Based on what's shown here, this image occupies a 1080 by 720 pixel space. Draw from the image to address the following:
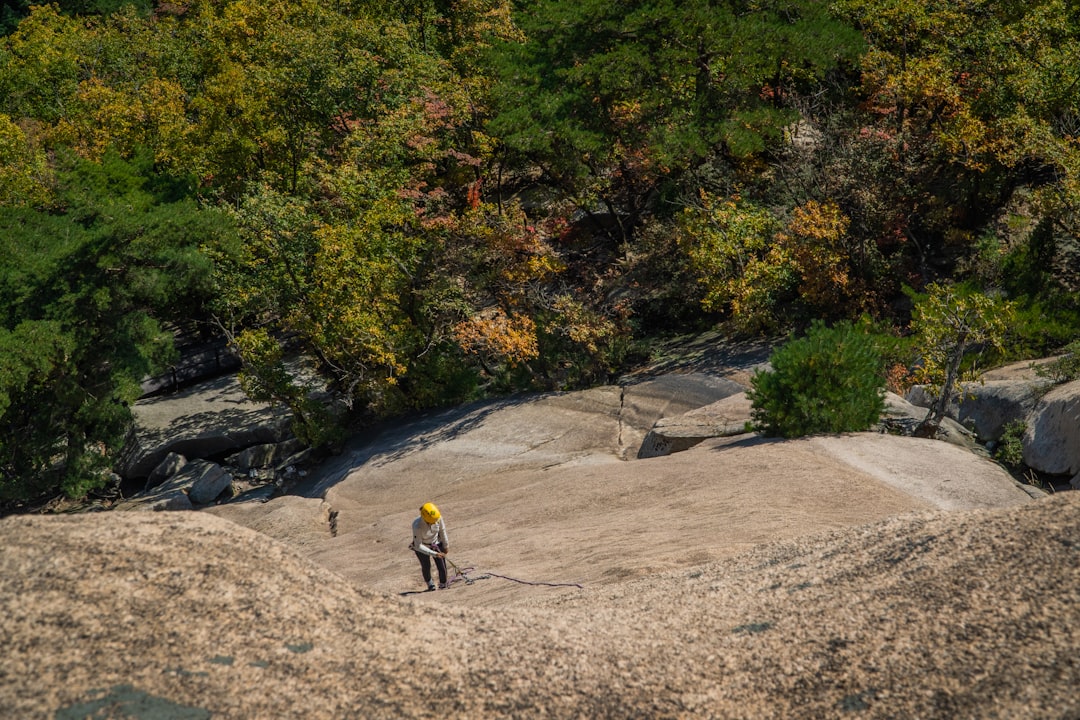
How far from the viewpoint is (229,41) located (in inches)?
1565

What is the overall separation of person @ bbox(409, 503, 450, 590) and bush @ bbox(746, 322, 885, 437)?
7.10 metres

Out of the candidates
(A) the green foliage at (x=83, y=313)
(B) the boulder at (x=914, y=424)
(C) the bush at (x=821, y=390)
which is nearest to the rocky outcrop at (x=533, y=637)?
(C) the bush at (x=821, y=390)

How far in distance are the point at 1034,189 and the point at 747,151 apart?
7.42 metres

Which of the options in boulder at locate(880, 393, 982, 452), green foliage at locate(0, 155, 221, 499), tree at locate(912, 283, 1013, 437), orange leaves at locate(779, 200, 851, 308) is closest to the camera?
tree at locate(912, 283, 1013, 437)

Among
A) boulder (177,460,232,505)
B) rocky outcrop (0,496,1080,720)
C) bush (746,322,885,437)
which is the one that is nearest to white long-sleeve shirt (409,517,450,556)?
rocky outcrop (0,496,1080,720)

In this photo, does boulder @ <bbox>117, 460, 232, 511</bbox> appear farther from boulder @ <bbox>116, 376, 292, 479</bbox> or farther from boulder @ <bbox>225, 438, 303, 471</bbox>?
boulder @ <bbox>116, 376, 292, 479</bbox>

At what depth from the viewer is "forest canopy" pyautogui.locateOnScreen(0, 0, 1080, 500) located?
24016 millimetres

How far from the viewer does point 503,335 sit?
2423cm

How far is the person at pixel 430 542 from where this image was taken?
12.0 meters

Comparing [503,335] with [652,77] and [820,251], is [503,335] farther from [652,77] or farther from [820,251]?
[652,77]

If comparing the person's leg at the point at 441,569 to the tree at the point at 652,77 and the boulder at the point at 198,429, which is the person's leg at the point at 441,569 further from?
the boulder at the point at 198,429

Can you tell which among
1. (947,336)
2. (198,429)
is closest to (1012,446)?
(947,336)

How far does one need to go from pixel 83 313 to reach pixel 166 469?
525 centimetres

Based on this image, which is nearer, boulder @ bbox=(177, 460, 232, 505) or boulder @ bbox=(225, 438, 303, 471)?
boulder @ bbox=(177, 460, 232, 505)
